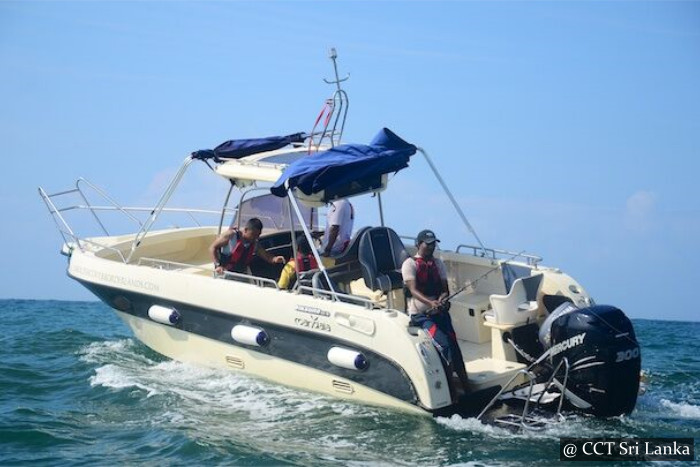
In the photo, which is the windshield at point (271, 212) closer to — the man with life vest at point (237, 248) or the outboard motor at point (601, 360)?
the man with life vest at point (237, 248)

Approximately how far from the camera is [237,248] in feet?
34.3

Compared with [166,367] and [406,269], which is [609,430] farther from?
[166,367]

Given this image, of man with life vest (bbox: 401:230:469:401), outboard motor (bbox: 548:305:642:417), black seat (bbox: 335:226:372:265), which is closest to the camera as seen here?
outboard motor (bbox: 548:305:642:417)

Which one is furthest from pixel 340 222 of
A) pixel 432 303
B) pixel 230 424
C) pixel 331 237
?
pixel 230 424

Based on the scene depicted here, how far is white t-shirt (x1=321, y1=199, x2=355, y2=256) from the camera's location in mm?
10719

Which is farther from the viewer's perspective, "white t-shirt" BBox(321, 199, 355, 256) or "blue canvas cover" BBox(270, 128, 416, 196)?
"white t-shirt" BBox(321, 199, 355, 256)

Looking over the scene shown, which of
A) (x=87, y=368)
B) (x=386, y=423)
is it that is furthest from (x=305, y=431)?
(x=87, y=368)

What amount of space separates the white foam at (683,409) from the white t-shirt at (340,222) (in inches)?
155

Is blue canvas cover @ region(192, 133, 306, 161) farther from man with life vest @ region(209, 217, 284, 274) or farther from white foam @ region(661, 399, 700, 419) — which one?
white foam @ region(661, 399, 700, 419)

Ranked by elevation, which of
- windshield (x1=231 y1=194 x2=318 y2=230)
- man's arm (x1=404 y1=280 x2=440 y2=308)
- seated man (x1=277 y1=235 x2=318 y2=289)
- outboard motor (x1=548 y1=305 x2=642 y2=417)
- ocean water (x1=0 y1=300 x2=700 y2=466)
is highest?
windshield (x1=231 y1=194 x2=318 y2=230)

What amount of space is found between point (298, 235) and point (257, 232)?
110cm

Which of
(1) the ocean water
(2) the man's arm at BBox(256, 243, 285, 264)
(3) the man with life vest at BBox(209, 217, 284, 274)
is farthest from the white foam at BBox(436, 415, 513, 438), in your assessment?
(3) the man with life vest at BBox(209, 217, 284, 274)

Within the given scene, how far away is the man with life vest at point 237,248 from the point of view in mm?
10406

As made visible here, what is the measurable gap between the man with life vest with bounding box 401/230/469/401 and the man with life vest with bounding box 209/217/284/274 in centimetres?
218
